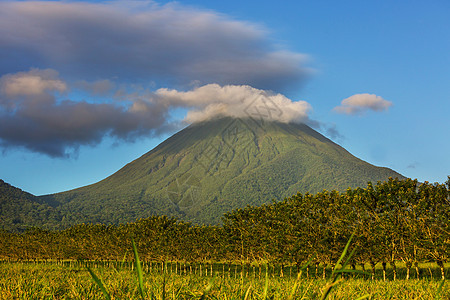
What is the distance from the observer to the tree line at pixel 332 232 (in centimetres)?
4666

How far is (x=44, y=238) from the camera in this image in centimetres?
11062

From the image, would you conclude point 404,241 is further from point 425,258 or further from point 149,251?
point 149,251

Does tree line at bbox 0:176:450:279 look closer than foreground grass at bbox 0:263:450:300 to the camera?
No

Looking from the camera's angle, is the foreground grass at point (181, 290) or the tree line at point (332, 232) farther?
the tree line at point (332, 232)

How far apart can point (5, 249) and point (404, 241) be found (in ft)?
344

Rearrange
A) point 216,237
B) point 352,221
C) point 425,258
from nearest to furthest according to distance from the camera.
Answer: point 425,258 → point 352,221 → point 216,237

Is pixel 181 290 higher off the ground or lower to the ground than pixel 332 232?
higher

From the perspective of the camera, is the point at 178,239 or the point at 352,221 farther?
the point at 178,239

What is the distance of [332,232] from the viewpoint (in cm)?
5556

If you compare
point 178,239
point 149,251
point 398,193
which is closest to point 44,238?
point 149,251

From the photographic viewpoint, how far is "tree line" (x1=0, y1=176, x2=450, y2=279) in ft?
153

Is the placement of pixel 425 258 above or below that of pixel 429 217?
below

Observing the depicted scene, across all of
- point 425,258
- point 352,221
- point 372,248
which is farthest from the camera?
point 352,221

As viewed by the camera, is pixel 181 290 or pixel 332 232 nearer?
pixel 181 290
